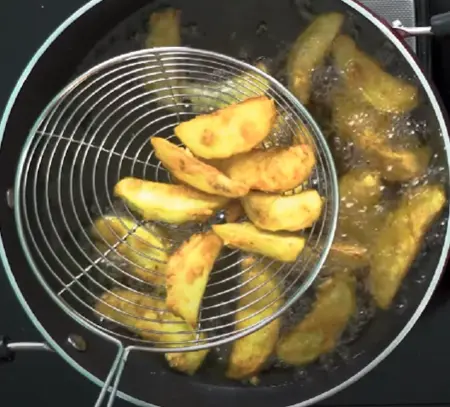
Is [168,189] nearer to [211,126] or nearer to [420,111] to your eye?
[211,126]

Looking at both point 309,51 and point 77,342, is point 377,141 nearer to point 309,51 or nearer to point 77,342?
point 309,51

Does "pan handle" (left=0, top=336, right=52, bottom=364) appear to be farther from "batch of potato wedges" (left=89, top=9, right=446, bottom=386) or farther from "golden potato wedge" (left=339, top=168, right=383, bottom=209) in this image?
"golden potato wedge" (left=339, top=168, right=383, bottom=209)

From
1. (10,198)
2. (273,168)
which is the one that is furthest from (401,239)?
(10,198)

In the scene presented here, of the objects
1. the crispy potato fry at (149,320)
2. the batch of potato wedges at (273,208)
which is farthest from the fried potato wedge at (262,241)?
the crispy potato fry at (149,320)

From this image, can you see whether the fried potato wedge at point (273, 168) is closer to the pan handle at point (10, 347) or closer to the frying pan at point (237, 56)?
the frying pan at point (237, 56)

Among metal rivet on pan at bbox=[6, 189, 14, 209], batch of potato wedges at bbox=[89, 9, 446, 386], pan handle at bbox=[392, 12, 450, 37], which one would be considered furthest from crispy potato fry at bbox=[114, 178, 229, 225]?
pan handle at bbox=[392, 12, 450, 37]

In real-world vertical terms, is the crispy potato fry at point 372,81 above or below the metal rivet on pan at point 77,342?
above
